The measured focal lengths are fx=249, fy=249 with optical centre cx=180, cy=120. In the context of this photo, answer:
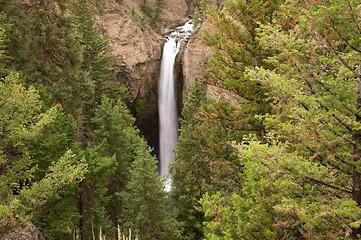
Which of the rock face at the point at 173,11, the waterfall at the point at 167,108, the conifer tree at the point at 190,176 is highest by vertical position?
Answer: the rock face at the point at 173,11

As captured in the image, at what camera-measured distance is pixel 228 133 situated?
889 cm

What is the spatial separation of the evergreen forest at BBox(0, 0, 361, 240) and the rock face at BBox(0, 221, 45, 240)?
0.64 m

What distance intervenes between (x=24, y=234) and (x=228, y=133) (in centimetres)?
728

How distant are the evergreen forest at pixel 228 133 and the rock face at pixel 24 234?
25.3 inches

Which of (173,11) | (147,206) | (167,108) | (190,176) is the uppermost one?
(173,11)

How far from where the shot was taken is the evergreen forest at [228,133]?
3.85 m

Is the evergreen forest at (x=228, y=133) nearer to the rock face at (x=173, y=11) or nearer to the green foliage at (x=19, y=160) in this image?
the green foliage at (x=19, y=160)

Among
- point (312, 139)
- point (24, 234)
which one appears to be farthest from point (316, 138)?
point (24, 234)

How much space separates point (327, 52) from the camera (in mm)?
4379

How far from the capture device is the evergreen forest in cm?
385

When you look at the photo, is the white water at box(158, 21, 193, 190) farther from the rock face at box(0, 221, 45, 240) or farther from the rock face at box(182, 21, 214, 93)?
the rock face at box(0, 221, 45, 240)

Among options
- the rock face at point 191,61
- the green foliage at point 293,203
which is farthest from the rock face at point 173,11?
the green foliage at point 293,203

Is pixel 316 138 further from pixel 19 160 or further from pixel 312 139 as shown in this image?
pixel 19 160

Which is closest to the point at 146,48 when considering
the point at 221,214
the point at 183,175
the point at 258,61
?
the point at 183,175
